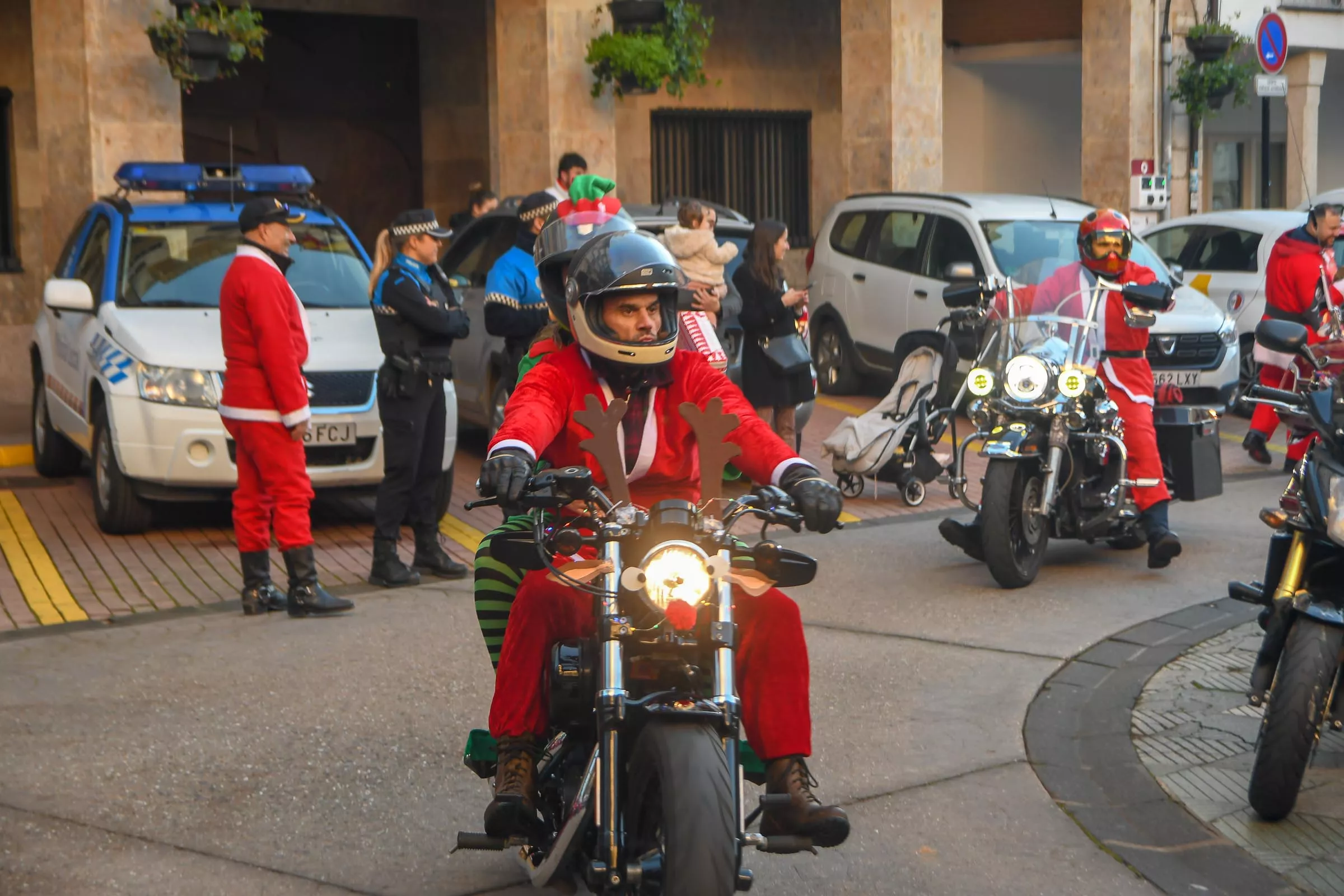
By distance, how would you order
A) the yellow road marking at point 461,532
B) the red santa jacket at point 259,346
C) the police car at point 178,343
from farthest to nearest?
the yellow road marking at point 461,532, the police car at point 178,343, the red santa jacket at point 259,346

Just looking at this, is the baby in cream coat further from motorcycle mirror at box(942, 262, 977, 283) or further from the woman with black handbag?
motorcycle mirror at box(942, 262, 977, 283)

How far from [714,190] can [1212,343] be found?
27.0ft

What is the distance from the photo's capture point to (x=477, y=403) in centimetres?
1241

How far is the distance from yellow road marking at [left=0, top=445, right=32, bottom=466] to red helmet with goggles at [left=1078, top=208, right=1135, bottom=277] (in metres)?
7.33

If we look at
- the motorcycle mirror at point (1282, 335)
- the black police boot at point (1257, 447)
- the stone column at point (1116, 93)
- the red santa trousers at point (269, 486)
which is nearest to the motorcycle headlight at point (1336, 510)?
the motorcycle mirror at point (1282, 335)

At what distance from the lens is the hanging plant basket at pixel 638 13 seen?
16.1 m

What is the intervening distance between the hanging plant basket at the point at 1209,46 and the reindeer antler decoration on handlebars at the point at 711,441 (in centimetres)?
1858

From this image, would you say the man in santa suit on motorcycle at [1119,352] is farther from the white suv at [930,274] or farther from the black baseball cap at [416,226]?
the white suv at [930,274]

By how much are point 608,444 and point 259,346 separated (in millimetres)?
4285

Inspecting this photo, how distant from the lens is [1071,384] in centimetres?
857

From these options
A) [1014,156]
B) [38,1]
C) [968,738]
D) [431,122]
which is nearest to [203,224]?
[38,1]

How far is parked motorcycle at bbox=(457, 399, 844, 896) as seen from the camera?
353 centimetres

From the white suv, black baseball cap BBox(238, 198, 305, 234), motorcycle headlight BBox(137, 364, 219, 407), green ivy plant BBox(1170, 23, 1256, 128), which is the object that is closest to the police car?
motorcycle headlight BBox(137, 364, 219, 407)

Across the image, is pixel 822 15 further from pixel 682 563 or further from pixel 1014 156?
pixel 682 563
